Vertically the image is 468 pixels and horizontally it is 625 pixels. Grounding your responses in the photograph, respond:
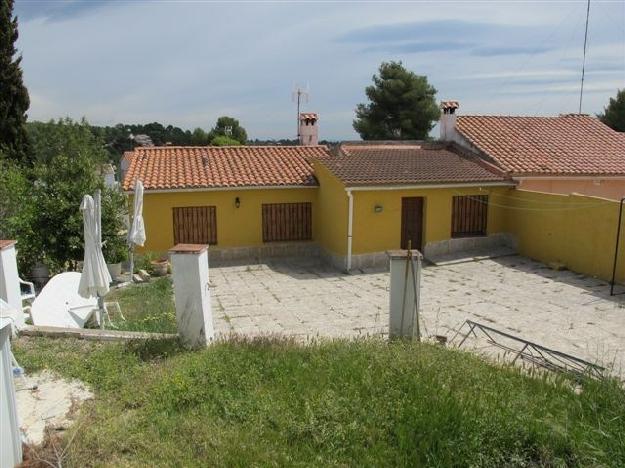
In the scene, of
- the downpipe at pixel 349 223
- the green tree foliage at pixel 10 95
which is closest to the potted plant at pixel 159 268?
the downpipe at pixel 349 223

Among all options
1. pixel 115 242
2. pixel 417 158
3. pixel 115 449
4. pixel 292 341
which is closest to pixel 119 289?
pixel 115 242

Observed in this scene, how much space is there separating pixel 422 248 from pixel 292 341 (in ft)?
33.9

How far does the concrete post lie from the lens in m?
7.88

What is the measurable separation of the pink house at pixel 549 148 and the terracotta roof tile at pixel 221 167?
6540 mm

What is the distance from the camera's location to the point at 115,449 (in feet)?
15.2

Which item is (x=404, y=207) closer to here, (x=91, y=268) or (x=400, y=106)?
(x=91, y=268)

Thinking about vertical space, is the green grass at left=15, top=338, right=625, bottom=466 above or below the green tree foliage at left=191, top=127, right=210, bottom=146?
below

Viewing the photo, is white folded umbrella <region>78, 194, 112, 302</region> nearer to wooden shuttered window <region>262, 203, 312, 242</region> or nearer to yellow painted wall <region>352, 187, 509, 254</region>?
yellow painted wall <region>352, 187, 509, 254</region>

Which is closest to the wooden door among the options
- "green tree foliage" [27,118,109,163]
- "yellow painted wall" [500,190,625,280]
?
"yellow painted wall" [500,190,625,280]

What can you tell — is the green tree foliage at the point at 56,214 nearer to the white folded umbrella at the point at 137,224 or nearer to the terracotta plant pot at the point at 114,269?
the terracotta plant pot at the point at 114,269

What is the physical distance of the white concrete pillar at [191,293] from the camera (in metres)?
6.92

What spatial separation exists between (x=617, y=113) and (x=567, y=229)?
30.6 metres

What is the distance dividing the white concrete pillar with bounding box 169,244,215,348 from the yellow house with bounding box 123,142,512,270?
919 cm

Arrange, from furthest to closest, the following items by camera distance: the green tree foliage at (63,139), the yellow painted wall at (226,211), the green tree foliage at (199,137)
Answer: the green tree foliage at (199,137), the green tree foliage at (63,139), the yellow painted wall at (226,211)
